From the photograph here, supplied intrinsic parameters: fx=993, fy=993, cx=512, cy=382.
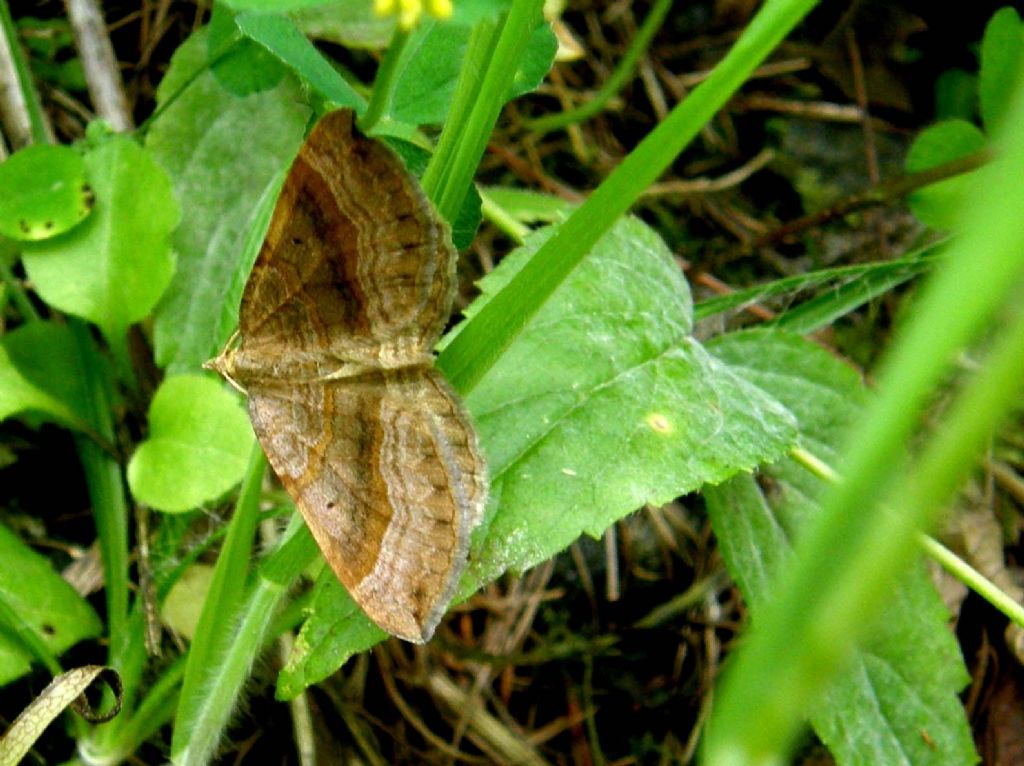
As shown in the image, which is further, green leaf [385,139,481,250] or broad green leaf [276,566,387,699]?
green leaf [385,139,481,250]

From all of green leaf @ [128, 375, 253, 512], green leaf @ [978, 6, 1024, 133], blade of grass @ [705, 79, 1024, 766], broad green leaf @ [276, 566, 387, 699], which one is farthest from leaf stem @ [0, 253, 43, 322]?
green leaf @ [978, 6, 1024, 133]

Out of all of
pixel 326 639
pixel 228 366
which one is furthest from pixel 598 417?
pixel 228 366

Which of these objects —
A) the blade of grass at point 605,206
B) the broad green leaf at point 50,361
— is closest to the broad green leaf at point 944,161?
the blade of grass at point 605,206

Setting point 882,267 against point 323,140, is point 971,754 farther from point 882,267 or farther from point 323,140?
point 323,140

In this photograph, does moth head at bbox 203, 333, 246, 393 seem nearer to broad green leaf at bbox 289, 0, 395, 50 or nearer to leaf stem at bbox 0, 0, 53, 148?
leaf stem at bbox 0, 0, 53, 148

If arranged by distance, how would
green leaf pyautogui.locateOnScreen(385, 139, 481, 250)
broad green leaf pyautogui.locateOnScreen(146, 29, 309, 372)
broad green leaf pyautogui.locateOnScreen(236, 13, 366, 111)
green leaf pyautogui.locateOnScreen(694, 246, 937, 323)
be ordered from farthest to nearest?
broad green leaf pyautogui.locateOnScreen(146, 29, 309, 372)
green leaf pyautogui.locateOnScreen(694, 246, 937, 323)
green leaf pyautogui.locateOnScreen(385, 139, 481, 250)
broad green leaf pyautogui.locateOnScreen(236, 13, 366, 111)

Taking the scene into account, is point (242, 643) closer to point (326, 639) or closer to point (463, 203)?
point (326, 639)
